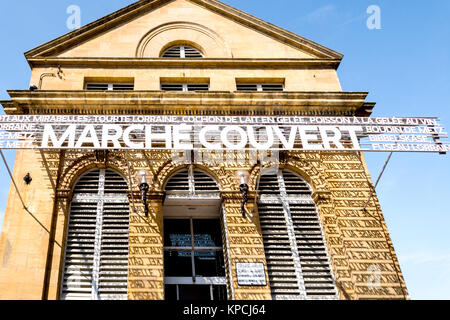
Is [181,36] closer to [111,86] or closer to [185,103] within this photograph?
[111,86]

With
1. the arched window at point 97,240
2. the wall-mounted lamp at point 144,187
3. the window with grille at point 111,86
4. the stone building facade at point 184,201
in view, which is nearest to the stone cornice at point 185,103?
the stone building facade at point 184,201

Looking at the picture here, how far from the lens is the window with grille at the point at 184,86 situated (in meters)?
17.1

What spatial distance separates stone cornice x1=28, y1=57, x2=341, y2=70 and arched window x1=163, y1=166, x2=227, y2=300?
4801mm

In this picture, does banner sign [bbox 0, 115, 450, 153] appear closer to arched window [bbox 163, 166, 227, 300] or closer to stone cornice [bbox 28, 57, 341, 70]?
arched window [bbox 163, 166, 227, 300]

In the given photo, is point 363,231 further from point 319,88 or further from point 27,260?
point 27,260

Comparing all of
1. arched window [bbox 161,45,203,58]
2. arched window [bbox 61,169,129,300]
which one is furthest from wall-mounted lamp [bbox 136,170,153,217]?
arched window [bbox 161,45,203,58]

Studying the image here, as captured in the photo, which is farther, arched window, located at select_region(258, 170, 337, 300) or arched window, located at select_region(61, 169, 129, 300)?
arched window, located at select_region(258, 170, 337, 300)

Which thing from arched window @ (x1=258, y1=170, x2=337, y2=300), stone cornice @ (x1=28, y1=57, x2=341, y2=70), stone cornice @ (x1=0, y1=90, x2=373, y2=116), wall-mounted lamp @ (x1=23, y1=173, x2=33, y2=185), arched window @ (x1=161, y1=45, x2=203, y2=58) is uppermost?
arched window @ (x1=161, y1=45, x2=203, y2=58)

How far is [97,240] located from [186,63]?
7658 millimetres

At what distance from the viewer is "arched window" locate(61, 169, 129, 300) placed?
12.5 meters

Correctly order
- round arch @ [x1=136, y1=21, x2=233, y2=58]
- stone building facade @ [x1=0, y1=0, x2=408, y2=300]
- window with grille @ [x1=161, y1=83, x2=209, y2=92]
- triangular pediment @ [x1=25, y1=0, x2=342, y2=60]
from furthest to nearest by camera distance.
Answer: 1. round arch @ [x1=136, y1=21, x2=233, y2=58]
2. triangular pediment @ [x1=25, y1=0, x2=342, y2=60]
3. window with grille @ [x1=161, y1=83, x2=209, y2=92]
4. stone building facade @ [x1=0, y1=0, x2=408, y2=300]

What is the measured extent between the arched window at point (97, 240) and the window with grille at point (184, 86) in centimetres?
426

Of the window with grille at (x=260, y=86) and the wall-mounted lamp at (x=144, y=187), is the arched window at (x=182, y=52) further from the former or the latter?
the wall-mounted lamp at (x=144, y=187)

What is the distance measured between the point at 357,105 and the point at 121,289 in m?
10.0
